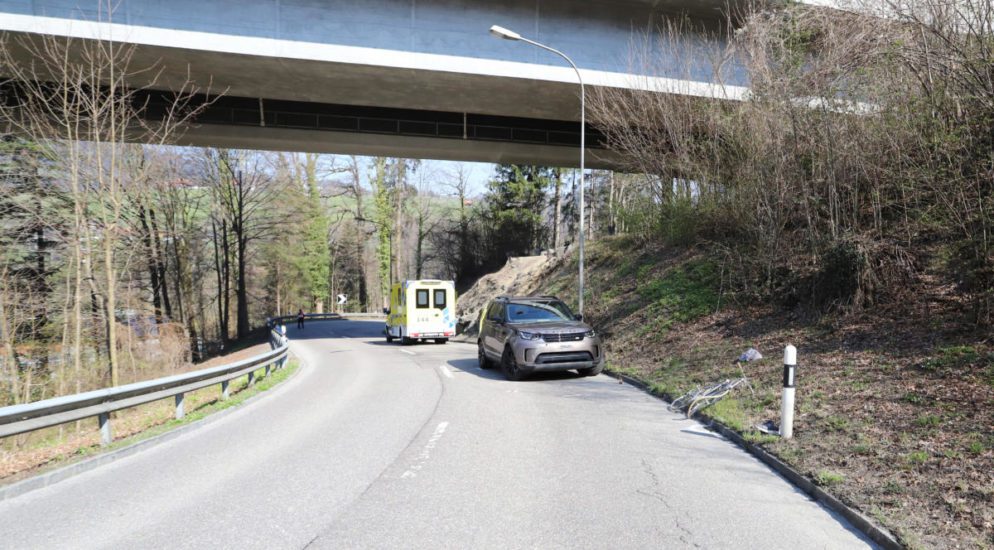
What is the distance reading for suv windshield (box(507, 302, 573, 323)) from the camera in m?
13.1

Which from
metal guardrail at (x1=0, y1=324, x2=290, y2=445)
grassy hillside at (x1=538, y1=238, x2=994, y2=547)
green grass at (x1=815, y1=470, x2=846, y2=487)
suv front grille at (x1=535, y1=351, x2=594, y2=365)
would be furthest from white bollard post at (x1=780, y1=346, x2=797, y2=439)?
metal guardrail at (x1=0, y1=324, x2=290, y2=445)

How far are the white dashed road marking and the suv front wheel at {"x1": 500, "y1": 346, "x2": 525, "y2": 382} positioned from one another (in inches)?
164

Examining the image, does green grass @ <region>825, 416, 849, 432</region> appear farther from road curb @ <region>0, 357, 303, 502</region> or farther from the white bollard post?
road curb @ <region>0, 357, 303, 502</region>

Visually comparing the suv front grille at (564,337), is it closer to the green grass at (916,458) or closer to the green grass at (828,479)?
the green grass at (828,479)

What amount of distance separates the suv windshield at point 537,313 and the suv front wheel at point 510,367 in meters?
0.84

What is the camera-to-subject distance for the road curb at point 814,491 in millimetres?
4109

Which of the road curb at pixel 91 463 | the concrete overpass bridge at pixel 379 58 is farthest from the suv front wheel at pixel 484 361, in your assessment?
the concrete overpass bridge at pixel 379 58

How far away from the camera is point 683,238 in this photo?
62.2 ft

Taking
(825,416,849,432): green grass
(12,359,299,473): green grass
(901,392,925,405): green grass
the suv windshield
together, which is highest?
the suv windshield

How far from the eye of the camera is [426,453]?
6.55m

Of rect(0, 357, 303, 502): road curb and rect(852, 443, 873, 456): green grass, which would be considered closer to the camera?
rect(0, 357, 303, 502): road curb

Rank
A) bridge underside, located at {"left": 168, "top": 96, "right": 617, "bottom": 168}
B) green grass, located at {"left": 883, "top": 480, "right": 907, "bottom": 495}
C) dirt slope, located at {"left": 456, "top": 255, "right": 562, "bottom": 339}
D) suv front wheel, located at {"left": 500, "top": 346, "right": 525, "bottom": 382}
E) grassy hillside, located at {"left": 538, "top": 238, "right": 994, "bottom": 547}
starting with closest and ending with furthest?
grassy hillside, located at {"left": 538, "top": 238, "right": 994, "bottom": 547} < green grass, located at {"left": 883, "top": 480, "right": 907, "bottom": 495} < suv front wheel, located at {"left": 500, "top": 346, "right": 525, "bottom": 382} < bridge underside, located at {"left": 168, "top": 96, "right": 617, "bottom": 168} < dirt slope, located at {"left": 456, "top": 255, "right": 562, "bottom": 339}

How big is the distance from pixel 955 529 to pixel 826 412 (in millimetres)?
2997

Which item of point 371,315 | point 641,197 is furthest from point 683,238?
point 371,315
